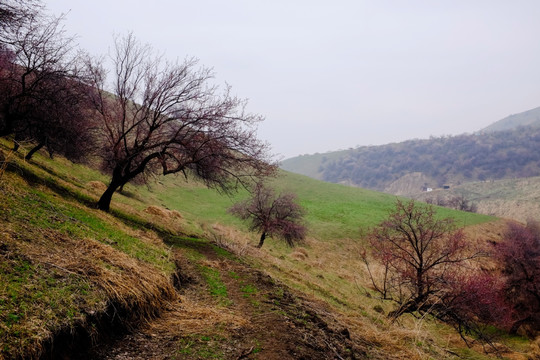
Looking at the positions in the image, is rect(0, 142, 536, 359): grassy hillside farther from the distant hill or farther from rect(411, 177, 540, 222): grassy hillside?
the distant hill

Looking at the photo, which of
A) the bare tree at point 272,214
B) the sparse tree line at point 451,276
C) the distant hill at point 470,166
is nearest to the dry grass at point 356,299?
the sparse tree line at point 451,276

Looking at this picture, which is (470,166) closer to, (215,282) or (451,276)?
(451,276)

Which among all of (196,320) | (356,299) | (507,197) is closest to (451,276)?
(356,299)

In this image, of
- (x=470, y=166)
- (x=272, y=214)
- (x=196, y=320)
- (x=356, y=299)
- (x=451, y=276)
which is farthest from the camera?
(x=470, y=166)

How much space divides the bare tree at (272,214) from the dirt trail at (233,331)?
64.4ft

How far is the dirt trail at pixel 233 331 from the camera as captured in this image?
15.7 feet

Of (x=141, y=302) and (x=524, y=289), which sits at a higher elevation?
(x=141, y=302)

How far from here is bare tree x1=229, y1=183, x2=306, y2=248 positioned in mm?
29000

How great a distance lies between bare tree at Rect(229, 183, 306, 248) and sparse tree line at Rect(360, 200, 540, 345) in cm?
735

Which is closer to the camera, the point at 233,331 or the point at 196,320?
the point at 233,331

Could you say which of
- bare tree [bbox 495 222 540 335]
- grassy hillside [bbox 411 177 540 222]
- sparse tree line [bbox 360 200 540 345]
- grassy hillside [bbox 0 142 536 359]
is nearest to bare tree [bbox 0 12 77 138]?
grassy hillside [bbox 0 142 536 359]

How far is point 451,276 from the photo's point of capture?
576 inches

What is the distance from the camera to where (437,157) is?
198 metres

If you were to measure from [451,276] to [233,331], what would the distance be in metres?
12.6
